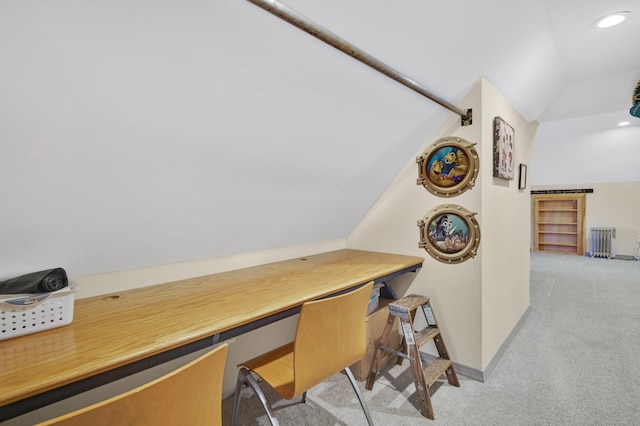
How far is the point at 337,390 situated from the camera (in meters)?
1.99

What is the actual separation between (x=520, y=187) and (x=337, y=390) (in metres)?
2.50

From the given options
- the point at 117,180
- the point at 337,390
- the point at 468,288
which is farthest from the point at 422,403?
the point at 117,180

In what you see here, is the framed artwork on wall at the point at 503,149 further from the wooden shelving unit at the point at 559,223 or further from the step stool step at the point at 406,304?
the wooden shelving unit at the point at 559,223

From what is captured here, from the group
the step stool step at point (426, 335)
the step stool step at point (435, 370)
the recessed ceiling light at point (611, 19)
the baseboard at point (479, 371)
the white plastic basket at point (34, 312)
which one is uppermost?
the recessed ceiling light at point (611, 19)

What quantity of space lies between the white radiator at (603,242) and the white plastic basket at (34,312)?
919 cm

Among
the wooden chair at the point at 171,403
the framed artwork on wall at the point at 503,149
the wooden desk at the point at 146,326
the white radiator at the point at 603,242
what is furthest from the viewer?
the white radiator at the point at 603,242

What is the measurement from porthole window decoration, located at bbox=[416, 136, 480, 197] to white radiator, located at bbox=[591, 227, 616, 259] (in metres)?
Answer: 7.15

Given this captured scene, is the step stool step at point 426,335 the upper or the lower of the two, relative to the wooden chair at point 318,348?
lower

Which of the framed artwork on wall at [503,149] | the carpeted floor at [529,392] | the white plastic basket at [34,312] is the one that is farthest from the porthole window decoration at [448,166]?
the white plastic basket at [34,312]

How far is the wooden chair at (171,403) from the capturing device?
2.01ft

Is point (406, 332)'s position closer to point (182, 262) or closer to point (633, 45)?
point (182, 262)

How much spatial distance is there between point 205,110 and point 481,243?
6.18 ft

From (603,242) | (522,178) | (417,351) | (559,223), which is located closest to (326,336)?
(417,351)

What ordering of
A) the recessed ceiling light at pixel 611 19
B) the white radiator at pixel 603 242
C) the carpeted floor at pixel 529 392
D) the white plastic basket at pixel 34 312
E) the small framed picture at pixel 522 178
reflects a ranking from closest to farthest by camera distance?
the white plastic basket at pixel 34 312 → the carpeted floor at pixel 529 392 → the recessed ceiling light at pixel 611 19 → the small framed picture at pixel 522 178 → the white radiator at pixel 603 242
